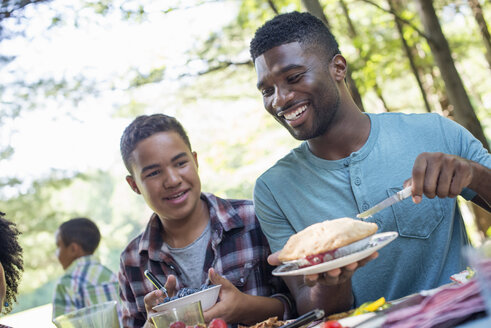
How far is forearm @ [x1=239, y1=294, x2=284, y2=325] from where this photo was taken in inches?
89.8

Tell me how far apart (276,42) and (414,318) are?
4.74ft

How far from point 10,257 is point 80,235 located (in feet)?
10.1

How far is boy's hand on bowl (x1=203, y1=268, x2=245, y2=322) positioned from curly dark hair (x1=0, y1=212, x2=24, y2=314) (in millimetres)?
1473

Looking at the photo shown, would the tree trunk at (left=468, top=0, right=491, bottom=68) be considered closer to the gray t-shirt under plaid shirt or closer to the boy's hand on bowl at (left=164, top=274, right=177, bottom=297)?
the gray t-shirt under plaid shirt

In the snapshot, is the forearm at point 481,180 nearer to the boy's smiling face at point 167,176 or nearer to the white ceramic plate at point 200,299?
the white ceramic plate at point 200,299

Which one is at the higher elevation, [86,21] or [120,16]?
[86,21]

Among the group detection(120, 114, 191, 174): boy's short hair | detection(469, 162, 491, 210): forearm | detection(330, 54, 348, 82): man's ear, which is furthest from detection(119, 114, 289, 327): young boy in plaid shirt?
detection(469, 162, 491, 210): forearm

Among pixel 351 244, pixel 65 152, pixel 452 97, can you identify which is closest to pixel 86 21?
pixel 452 97

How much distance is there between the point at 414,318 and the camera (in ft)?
4.14

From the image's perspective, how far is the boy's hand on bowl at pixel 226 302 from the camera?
210 centimetres

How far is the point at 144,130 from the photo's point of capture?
114 inches

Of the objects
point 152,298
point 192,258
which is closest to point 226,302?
point 152,298

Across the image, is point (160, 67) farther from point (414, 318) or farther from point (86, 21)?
point (414, 318)

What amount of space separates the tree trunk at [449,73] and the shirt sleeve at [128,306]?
10.4 feet
